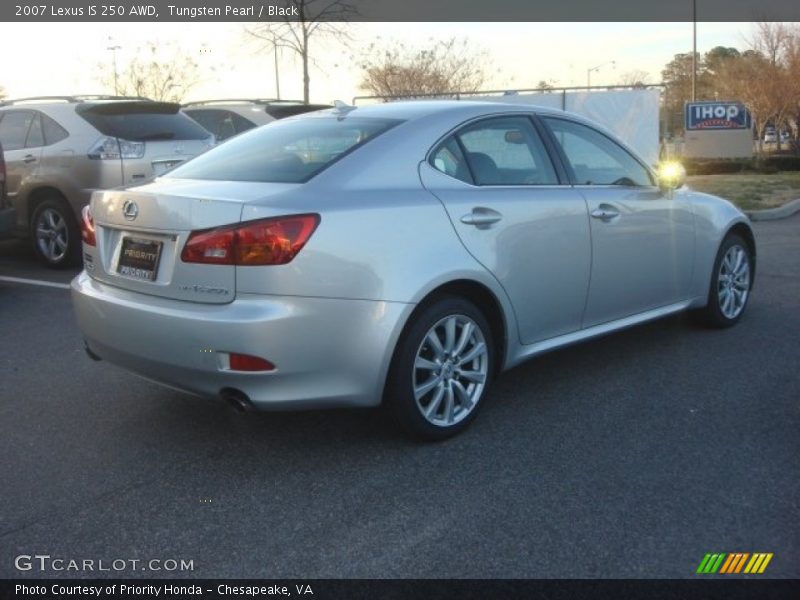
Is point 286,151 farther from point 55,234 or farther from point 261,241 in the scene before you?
point 55,234

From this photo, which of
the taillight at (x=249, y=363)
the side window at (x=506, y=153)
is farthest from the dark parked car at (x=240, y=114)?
the taillight at (x=249, y=363)

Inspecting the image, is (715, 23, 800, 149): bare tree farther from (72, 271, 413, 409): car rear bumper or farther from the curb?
(72, 271, 413, 409): car rear bumper

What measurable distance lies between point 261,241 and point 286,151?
948mm

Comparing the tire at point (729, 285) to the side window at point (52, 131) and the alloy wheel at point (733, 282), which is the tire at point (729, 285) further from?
the side window at point (52, 131)

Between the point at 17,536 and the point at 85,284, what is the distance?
1383mm

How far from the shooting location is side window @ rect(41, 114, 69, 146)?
27.8 ft

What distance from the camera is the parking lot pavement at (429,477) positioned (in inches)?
119

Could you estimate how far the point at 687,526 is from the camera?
125 inches

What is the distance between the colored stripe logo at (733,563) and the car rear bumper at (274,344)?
1.46 metres
